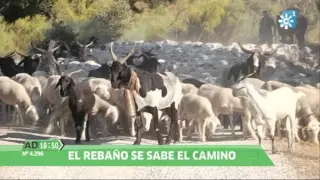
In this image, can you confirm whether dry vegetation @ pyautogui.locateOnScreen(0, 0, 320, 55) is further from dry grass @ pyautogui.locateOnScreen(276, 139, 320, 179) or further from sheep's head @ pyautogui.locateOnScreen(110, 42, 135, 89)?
dry grass @ pyautogui.locateOnScreen(276, 139, 320, 179)

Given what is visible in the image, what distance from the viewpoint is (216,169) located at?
4.85 m

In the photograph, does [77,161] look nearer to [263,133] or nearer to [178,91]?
[178,91]

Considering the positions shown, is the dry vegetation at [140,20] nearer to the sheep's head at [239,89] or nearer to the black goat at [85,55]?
the black goat at [85,55]

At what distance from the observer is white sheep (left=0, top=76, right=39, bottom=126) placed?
5.21 m

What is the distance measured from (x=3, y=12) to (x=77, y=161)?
150 cm

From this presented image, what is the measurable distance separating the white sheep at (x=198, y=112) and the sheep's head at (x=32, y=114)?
50.7 inches

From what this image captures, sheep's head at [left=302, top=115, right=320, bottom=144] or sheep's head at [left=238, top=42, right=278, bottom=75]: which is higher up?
sheep's head at [left=238, top=42, right=278, bottom=75]

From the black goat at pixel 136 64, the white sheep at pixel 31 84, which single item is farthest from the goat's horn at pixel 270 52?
the white sheep at pixel 31 84

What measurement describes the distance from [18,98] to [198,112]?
164 cm

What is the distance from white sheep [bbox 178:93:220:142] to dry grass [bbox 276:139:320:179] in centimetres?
60

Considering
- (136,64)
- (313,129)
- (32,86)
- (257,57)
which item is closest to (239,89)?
(257,57)

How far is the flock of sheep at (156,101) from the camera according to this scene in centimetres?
490

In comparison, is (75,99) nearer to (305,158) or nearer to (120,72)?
(120,72)

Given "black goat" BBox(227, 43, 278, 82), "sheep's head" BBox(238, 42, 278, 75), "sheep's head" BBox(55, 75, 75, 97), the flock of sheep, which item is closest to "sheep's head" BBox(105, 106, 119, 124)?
the flock of sheep
